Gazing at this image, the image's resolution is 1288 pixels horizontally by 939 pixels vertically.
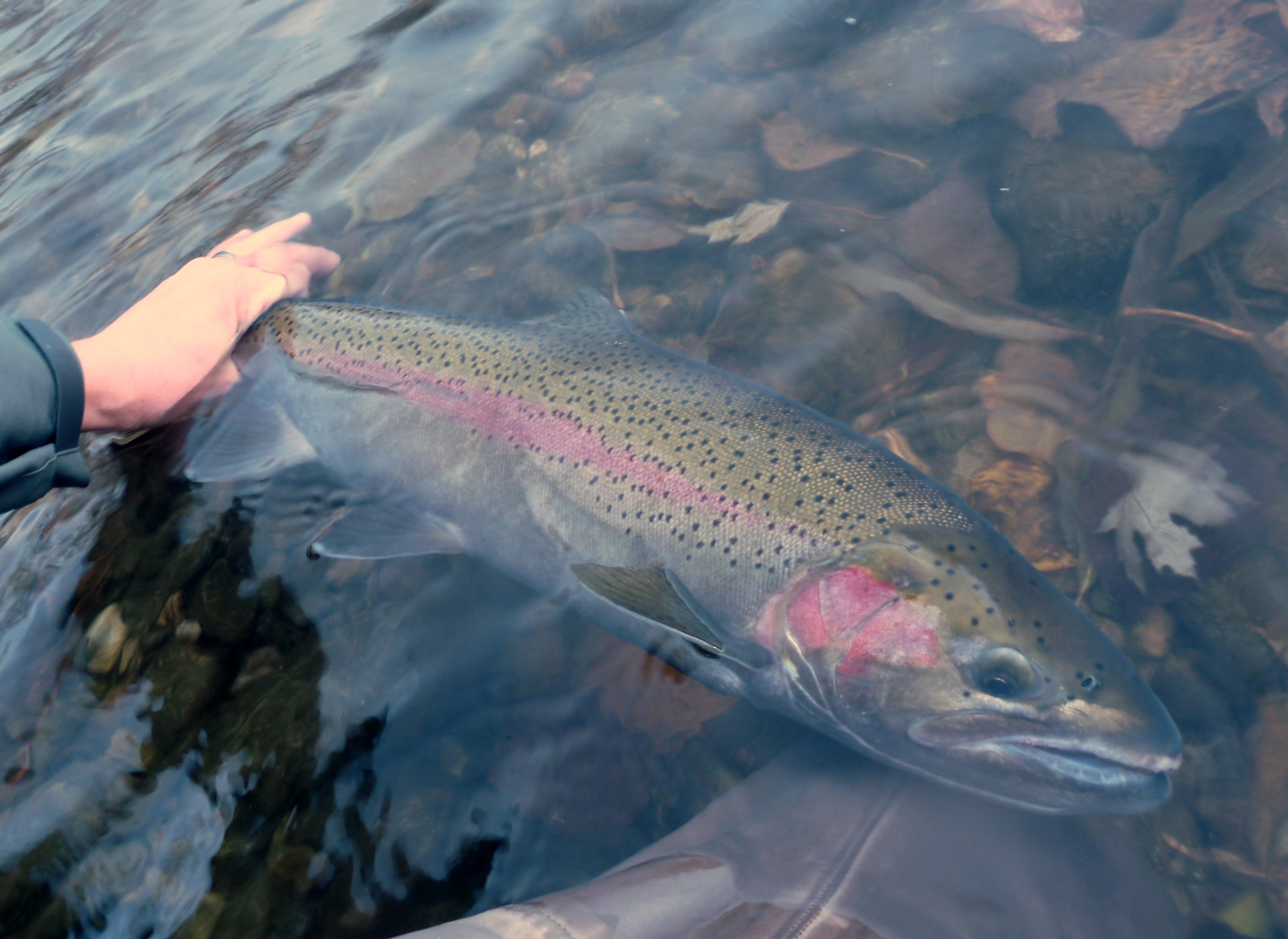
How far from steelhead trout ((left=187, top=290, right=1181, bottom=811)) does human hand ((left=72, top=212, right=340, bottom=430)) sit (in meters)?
0.17

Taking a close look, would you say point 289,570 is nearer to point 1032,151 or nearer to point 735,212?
point 735,212

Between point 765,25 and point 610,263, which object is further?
point 765,25

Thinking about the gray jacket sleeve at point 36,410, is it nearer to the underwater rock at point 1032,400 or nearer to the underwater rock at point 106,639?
the underwater rock at point 106,639

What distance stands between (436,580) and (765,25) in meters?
4.51

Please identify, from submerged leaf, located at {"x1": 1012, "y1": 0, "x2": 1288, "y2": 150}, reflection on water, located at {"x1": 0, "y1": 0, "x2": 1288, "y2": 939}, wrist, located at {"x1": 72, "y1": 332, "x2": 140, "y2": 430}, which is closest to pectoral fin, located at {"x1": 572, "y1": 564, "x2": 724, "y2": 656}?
reflection on water, located at {"x1": 0, "y1": 0, "x2": 1288, "y2": 939}

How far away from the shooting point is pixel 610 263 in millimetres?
4504

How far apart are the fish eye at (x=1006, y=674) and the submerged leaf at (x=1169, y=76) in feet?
10.2

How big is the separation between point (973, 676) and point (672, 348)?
7.81 feet

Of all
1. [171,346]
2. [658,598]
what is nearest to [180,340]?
[171,346]

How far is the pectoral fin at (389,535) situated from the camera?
124 inches

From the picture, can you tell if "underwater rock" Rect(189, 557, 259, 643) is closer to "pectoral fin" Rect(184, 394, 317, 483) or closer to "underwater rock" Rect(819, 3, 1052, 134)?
"pectoral fin" Rect(184, 394, 317, 483)

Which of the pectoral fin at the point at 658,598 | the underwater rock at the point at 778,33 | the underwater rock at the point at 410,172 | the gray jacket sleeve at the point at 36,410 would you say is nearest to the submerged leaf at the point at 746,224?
the underwater rock at the point at 778,33

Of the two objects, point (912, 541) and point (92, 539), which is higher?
point (92, 539)

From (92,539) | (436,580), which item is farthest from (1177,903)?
(92,539)
